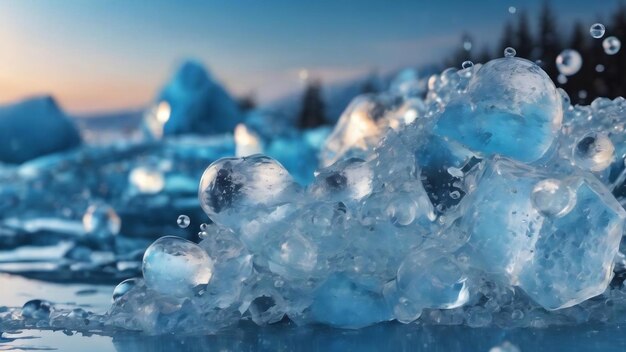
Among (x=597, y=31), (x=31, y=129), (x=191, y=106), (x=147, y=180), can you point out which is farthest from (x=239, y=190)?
(x=191, y=106)

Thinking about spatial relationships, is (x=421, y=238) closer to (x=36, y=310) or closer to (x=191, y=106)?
(x=36, y=310)

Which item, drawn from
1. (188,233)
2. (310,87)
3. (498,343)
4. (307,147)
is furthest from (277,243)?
(310,87)

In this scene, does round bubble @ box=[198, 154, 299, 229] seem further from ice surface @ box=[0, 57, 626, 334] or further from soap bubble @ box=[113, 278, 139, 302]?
soap bubble @ box=[113, 278, 139, 302]

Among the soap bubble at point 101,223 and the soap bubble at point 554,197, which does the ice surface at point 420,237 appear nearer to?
the soap bubble at point 554,197

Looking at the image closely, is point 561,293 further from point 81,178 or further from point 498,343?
point 81,178

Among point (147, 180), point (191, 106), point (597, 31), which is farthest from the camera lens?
point (191, 106)

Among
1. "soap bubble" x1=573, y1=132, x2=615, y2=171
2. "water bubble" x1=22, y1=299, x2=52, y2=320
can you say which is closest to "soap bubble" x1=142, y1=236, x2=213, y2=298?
"water bubble" x1=22, y1=299, x2=52, y2=320

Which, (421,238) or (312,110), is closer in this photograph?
(421,238)
